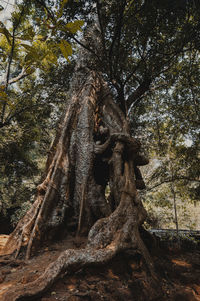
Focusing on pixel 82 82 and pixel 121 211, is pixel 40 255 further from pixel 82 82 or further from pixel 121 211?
pixel 82 82

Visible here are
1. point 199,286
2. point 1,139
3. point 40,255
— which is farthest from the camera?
point 1,139

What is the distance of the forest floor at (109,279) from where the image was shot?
63.2 inches

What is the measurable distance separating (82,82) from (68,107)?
1.29 metres

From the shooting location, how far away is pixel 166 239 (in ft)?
15.6

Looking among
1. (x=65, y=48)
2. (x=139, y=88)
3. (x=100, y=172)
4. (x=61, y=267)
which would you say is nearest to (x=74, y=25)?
(x=65, y=48)

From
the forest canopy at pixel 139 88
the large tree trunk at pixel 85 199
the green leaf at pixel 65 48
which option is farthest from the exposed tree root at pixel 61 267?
the forest canopy at pixel 139 88

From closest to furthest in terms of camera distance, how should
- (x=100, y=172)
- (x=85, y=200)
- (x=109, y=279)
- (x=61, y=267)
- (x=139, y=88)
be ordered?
1. (x=61, y=267)
2. (x=109, y=279)
3. (x=85, y=200)
4. (x=100, y=172)
5. (x=139, y=88)

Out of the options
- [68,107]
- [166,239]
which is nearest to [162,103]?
[68,107]

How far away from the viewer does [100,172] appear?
167 inches

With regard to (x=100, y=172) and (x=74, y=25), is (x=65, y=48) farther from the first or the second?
(x=100, y=172)

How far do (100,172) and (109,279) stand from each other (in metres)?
2.52

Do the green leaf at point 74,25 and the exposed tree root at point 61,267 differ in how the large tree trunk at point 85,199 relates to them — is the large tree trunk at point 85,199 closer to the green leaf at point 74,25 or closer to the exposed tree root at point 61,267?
the exposed tree root at point 61,267

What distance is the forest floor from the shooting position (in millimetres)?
1605

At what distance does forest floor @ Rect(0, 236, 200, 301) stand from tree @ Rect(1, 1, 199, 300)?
13 centimetres
